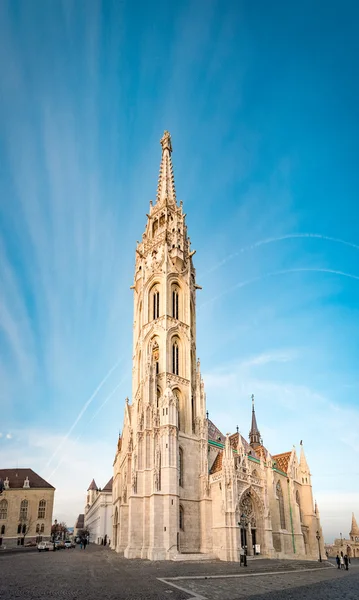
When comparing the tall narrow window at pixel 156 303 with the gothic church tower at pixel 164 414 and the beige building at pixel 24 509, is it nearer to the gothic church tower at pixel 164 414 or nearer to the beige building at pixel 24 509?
the gothic church tower at pixel 164 414

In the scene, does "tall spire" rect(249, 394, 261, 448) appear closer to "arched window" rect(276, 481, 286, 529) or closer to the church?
the church

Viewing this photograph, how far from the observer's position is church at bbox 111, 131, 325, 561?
34.9 meters

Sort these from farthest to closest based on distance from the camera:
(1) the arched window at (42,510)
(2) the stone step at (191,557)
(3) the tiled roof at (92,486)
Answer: (3) the tiled roof at (92,486) < (1) the arched window at (42,510) < (2) the stone step at (191,557)

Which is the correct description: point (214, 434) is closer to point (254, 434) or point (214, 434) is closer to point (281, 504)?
point (281, 504)

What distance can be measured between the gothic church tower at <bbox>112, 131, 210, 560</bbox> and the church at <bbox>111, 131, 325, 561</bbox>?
0.09 m

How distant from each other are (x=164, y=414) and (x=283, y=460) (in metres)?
23.5

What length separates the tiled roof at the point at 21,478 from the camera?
71000mm

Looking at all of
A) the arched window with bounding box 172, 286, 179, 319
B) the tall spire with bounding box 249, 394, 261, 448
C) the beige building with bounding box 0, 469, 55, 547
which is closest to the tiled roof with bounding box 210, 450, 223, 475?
the arched window with bounding box 172, 286, 179, 319

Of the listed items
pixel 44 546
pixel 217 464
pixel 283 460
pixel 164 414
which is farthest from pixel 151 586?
pixel 283 460

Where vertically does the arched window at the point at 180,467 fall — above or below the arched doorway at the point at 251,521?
above

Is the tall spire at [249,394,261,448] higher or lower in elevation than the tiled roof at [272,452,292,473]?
higher

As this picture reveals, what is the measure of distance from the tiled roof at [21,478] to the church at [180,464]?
2410 cm

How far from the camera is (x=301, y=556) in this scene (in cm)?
4262

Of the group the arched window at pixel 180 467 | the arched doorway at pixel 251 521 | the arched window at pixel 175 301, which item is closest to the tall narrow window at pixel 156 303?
the arched window at pixel 175 301
